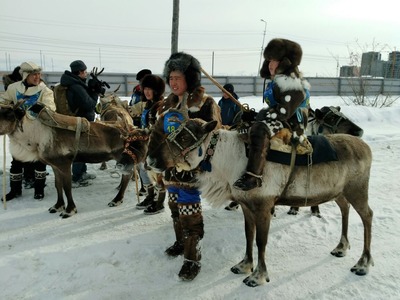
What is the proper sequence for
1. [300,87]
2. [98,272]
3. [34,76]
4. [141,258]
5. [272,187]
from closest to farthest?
[300,87] < [272,187] < [98,272] < [141,258] < [34,76]

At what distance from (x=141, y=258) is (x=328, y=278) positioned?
7.04 feet

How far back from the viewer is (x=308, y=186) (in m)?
3.48

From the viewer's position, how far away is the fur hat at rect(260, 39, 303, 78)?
10.6ft

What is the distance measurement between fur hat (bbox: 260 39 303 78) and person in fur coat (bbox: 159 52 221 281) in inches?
29.5

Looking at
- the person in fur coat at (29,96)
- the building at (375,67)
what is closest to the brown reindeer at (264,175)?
the person in fur coat at (29,96)

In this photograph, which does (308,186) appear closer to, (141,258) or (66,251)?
(141,258)

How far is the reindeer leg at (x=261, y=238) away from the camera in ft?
11.0

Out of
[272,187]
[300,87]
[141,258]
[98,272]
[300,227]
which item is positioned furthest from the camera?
[300,227]

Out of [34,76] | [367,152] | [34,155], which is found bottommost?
[34,155]

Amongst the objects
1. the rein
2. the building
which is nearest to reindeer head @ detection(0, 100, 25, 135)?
the rein

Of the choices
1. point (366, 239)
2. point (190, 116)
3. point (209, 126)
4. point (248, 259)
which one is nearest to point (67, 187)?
point (190, 116)

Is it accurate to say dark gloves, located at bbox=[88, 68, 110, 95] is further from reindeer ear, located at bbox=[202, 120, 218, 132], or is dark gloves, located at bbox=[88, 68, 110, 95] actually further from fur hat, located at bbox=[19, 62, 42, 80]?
reindeer ear, located at bbox=[202, 120, 218, 132]

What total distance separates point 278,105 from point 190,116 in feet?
2.92

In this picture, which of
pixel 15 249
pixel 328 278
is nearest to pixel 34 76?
pixel 15 249
